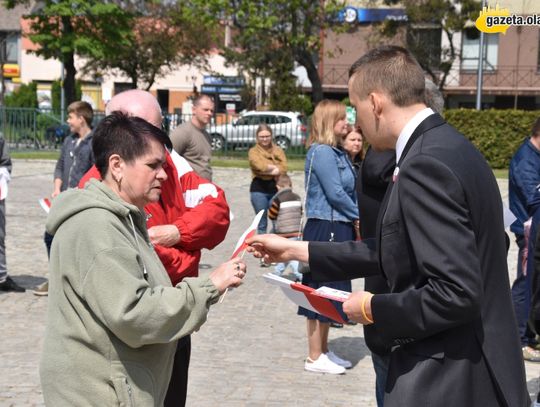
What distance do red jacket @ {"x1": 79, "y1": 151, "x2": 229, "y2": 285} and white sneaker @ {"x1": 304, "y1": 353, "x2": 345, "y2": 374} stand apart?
2861 mm

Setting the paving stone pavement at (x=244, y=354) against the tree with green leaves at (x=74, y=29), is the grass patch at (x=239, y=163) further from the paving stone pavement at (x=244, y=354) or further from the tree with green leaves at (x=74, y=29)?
the paving stone pavement at (x=244, y=354)

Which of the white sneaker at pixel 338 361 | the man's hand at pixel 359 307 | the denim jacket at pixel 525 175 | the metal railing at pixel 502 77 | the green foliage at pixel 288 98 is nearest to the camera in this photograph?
the man's hand at pixel 359 307

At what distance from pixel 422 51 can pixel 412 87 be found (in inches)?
1533

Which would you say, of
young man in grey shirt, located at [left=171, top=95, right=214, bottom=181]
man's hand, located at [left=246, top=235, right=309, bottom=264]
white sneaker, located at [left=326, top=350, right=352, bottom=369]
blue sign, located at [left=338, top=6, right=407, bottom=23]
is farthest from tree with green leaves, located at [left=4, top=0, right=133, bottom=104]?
man's hand, located at [left=246, top=235, right=309, bottom=264]

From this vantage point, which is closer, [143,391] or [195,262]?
[143,391]

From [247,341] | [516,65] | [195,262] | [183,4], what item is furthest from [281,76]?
[195,262]

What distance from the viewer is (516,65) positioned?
45500 mm

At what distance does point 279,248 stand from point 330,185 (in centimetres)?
308

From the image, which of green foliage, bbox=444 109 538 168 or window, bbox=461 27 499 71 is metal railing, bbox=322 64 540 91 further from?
green foliage, bbox=444 109 538 168

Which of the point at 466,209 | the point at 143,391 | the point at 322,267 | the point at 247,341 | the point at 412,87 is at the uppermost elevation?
the point at 412,87

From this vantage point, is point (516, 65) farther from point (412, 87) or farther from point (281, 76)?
point (412, 87)

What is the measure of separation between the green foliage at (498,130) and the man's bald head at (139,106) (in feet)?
84.3

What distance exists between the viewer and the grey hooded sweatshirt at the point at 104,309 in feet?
9.23

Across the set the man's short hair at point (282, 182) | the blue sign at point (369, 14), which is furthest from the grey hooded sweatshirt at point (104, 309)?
the blue sign at point (369, 14)
